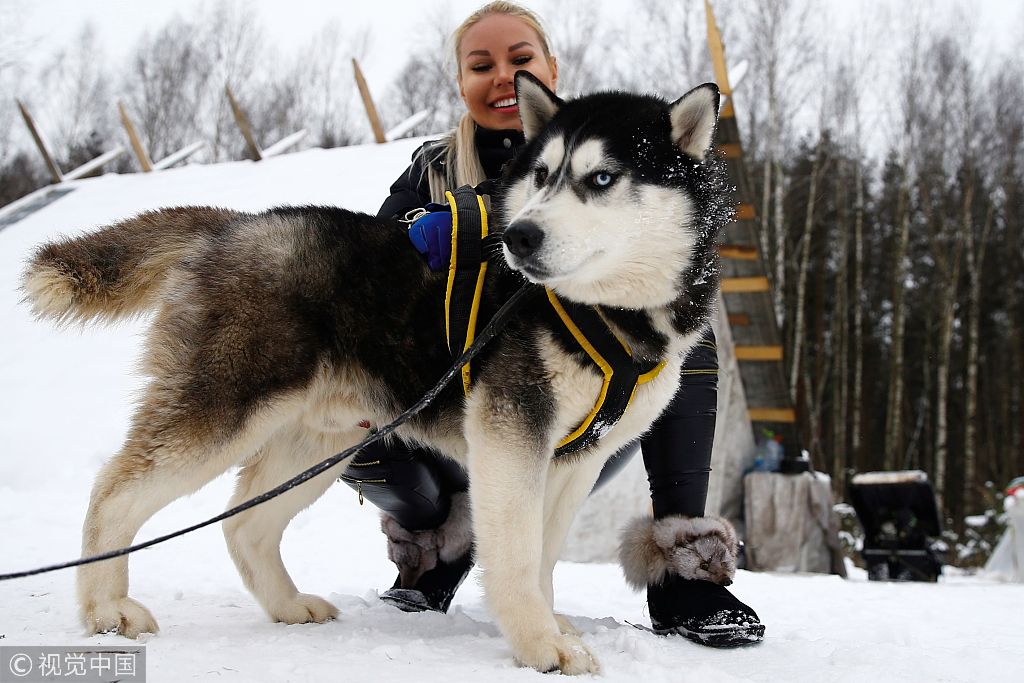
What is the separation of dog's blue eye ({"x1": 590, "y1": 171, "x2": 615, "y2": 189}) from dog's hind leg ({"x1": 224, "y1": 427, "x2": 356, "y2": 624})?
3.80 ft

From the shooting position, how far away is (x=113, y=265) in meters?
2.16

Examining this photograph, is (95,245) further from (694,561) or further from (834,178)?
(834,178)

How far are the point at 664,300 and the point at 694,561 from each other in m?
0.91

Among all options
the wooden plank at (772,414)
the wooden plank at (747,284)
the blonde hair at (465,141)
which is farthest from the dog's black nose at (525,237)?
the wooden plank at (772,414)

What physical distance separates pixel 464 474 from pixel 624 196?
52.0 inches

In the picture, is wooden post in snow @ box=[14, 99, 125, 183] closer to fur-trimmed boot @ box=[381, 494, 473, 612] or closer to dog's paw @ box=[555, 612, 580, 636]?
fur-trimmed boot @ box=[381, 494, 473, 612]

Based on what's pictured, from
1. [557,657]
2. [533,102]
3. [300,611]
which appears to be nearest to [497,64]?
[533,102]

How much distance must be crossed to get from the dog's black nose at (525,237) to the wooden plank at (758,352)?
6.15 meters

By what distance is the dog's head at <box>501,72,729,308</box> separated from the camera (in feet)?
6.29

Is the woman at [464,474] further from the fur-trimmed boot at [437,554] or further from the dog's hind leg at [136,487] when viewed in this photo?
the dog's hind leg at [136,487]

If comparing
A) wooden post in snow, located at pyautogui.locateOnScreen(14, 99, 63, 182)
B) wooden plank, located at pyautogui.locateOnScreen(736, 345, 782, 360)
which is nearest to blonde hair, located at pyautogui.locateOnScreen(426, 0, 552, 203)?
wooden plank, located at pyautogui.locateOnScreen(736, 345, 782, 360)

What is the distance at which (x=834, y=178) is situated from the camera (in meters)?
18.0

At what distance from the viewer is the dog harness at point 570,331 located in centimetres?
202

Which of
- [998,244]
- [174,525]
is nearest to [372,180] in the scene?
[174,525]
